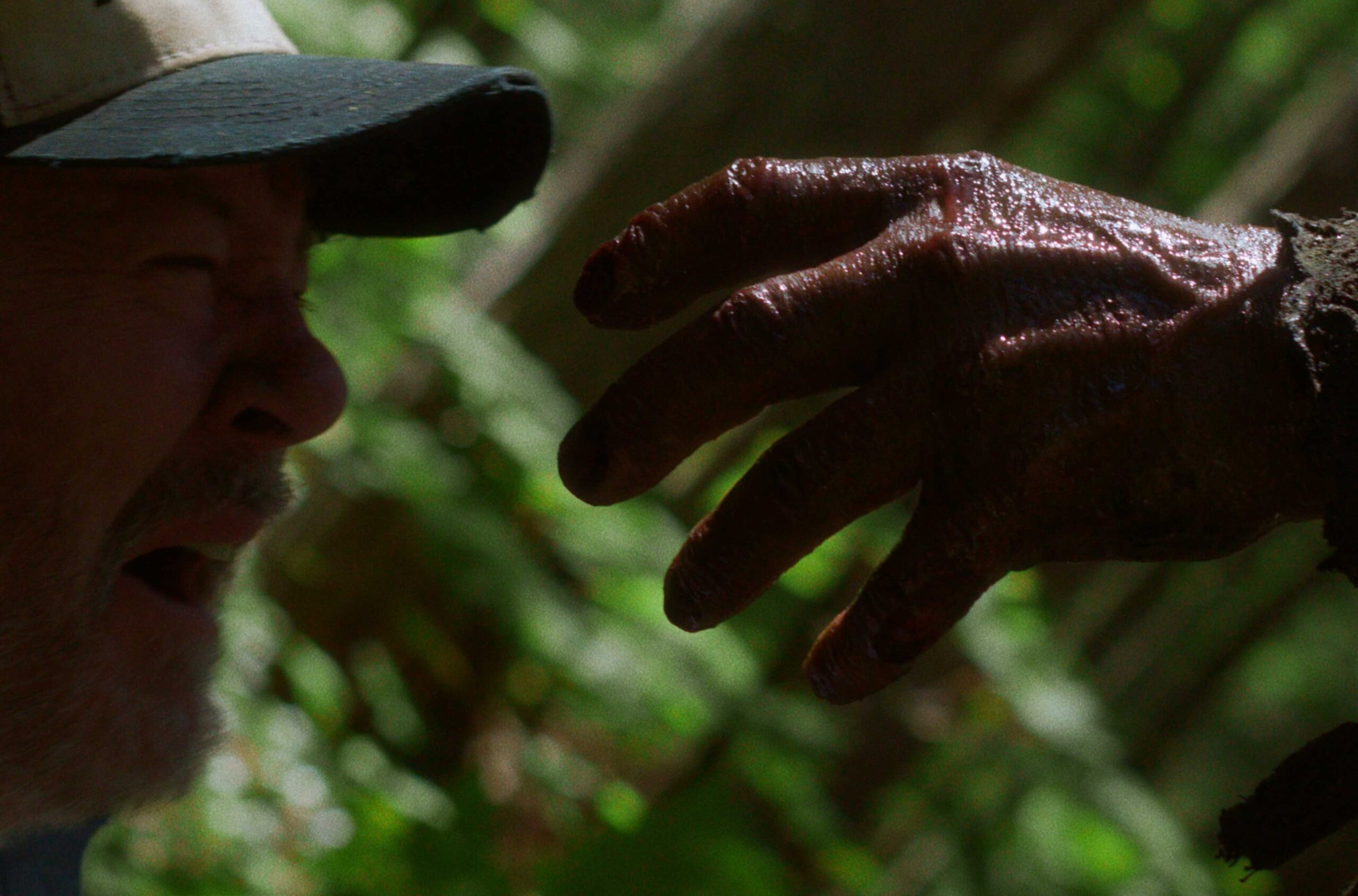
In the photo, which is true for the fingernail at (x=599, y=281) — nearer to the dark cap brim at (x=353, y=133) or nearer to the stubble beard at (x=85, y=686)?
the dark cap brim at (x=353, y=133)

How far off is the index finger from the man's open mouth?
0.77 metres

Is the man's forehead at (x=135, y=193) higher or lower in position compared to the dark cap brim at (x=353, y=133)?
lower

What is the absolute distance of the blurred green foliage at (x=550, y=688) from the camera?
287 centimetres

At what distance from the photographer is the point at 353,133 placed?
135cm

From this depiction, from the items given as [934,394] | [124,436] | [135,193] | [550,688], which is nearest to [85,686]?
[124,436]

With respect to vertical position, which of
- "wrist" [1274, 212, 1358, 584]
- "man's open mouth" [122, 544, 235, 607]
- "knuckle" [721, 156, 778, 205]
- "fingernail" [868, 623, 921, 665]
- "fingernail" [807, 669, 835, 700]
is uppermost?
"wrist" [1274, 212, 1358, 584]

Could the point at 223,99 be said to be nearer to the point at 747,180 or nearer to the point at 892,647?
the point at 747,180

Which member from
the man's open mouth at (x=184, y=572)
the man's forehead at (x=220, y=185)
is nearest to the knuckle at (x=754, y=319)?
the man's forehead at (x=220, y=185)

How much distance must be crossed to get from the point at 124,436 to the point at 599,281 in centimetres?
59

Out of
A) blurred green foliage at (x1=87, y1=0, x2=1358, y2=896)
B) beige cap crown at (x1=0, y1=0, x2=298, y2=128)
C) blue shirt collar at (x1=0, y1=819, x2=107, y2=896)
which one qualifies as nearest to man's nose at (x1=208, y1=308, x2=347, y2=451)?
beige cap crown at (x1=0, y1=0, x2=298, y2=128)

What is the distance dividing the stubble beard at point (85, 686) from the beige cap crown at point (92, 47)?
0.41 metres

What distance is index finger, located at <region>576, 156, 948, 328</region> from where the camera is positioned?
44.0 inches

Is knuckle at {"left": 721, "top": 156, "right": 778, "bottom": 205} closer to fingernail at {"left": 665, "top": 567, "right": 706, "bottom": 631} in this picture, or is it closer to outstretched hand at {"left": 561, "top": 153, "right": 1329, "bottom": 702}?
outstretched hand at {"left": 561, "top": 153, "right": 1329, "bottom": 702}

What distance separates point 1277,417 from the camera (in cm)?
109
